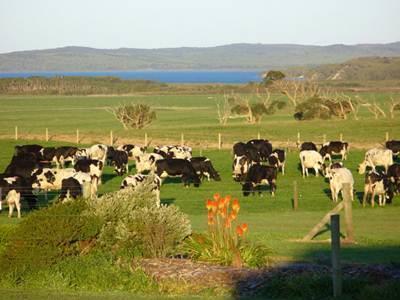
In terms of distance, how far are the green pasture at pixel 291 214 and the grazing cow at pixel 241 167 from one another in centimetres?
39

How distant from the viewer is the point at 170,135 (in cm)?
6319

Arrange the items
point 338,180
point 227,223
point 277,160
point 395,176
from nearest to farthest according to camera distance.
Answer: point 227,223 → point 338,180 → point 395,176 → point 277,160

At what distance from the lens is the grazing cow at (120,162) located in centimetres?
4153

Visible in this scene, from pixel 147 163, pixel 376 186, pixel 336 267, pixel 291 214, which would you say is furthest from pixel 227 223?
pixel 147 163

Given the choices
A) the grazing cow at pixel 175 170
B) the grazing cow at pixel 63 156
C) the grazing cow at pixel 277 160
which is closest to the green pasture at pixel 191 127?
the grazing cow at pixel 63 156

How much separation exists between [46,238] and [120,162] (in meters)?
25.6

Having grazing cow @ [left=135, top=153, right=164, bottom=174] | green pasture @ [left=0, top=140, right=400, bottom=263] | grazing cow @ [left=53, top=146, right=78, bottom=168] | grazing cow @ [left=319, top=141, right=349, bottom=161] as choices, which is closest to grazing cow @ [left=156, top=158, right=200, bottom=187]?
green pasture @ [left=0, top=140, right=400, bottom=263]

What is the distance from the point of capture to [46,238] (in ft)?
52.5

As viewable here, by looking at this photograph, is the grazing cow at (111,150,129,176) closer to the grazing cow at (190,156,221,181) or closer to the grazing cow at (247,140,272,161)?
the grazing cow at (190,156,221,181)

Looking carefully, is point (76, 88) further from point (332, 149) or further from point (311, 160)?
point (311, 160)

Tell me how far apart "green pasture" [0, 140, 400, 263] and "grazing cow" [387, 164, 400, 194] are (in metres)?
0.83

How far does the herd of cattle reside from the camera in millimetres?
30003

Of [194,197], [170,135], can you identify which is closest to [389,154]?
[194,197]

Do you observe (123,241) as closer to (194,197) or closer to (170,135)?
(194,197)
